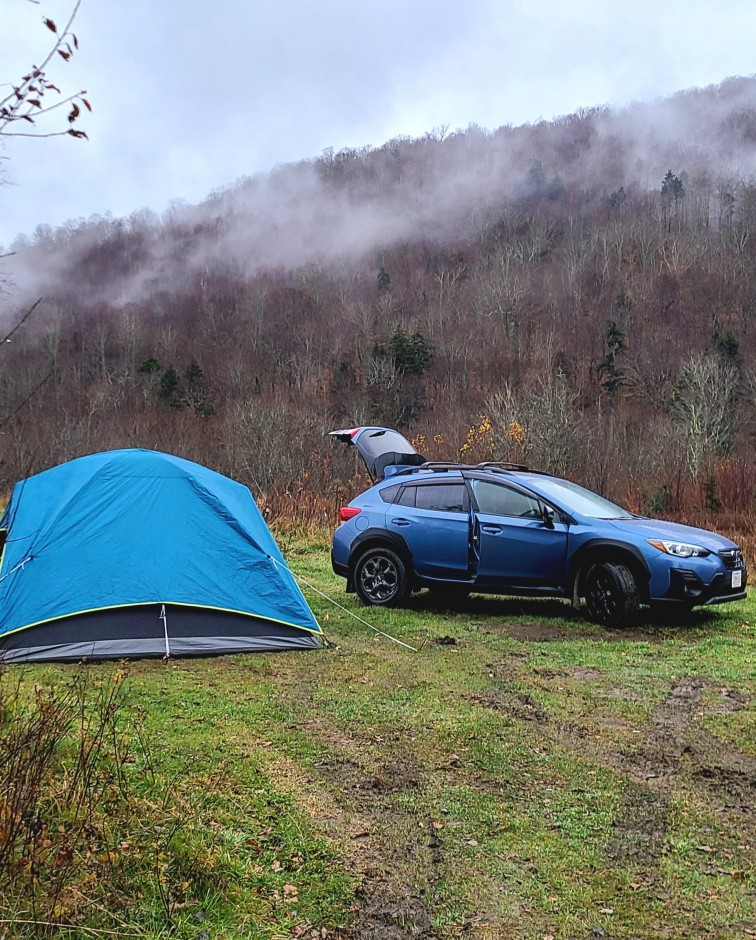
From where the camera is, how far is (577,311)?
69.6 meters

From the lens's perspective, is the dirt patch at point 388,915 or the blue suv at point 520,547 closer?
the dirt patch at point 388,915

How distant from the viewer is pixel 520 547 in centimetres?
973

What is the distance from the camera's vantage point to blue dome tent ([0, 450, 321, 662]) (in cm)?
752

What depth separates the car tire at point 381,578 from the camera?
10.4 m

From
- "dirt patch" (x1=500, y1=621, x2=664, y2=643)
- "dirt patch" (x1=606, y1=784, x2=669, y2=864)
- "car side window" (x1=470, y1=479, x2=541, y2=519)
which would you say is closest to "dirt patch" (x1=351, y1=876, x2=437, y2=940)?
"dirt patch" (x1=606, y1=784, x2=669, y2=864)

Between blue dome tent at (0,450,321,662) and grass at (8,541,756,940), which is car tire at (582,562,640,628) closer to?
grass at (8,541,756,940)

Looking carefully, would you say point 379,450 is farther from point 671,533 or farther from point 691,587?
point 691,587

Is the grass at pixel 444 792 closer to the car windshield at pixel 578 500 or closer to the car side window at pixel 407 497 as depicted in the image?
the car windshield at pixel 578 500

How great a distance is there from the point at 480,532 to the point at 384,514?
50.6 inches

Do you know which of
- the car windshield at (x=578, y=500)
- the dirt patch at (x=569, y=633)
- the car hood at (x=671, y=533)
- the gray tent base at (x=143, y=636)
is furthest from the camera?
the car windshield at (x=578, y=500)

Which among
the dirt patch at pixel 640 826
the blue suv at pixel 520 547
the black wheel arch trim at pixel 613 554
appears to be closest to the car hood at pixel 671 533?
the blue suv at pixel 520 547

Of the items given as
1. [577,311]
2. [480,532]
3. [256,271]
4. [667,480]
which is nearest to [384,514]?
[480,532]

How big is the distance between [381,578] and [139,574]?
3.57 m

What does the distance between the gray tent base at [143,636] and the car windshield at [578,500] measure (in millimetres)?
3544
